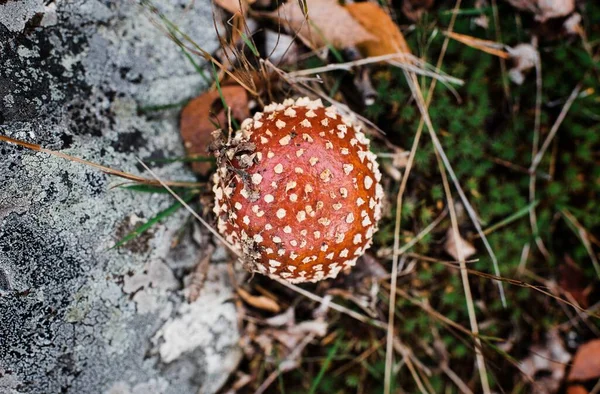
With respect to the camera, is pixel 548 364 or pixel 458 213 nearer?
pixel 458 213

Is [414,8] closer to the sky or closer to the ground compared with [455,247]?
closer to the sky

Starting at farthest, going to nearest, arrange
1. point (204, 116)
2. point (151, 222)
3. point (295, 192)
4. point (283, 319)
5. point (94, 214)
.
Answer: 1. point (283, 319)
2. point (204, 116)
3. point (151, 222)
4. point (94, 214)
5. point (295, 192)

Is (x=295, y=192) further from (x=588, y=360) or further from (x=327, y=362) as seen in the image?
(x=588, y=360)

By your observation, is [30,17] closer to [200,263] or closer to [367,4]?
[200,263]

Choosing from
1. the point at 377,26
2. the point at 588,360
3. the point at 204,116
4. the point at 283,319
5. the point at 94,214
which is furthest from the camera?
the point at 588,360

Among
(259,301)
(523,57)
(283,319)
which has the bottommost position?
(283,319)

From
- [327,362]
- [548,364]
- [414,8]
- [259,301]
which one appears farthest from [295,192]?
[548,364]

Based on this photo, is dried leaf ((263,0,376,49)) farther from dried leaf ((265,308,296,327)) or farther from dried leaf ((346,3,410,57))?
dried leaf ((265,308,296,327))
